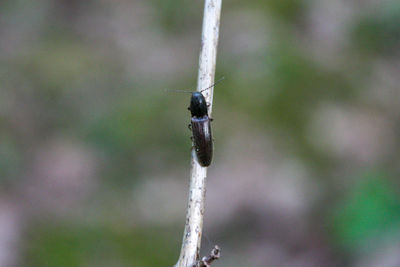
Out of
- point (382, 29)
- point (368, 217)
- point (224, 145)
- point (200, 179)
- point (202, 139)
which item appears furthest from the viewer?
point (382, 29)

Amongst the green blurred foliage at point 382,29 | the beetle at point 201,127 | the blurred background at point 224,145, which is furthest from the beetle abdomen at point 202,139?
the green blurred foliage at point 382,29

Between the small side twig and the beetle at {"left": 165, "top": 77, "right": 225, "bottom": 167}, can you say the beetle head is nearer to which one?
the beetle at {"left": 165, "top": 77, "right": 225, "bottom": 167}

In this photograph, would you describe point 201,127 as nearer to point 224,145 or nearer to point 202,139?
point 202,139

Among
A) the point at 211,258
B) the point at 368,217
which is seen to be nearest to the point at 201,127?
the point at 211,258

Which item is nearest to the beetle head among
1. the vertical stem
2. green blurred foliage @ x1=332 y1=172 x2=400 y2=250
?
the vertical stem

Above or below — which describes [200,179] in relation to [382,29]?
below

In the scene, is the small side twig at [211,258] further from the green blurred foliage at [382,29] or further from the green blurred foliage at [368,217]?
the green blurred foliage at [382,29]

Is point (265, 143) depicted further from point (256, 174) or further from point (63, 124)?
point (63, 124)
